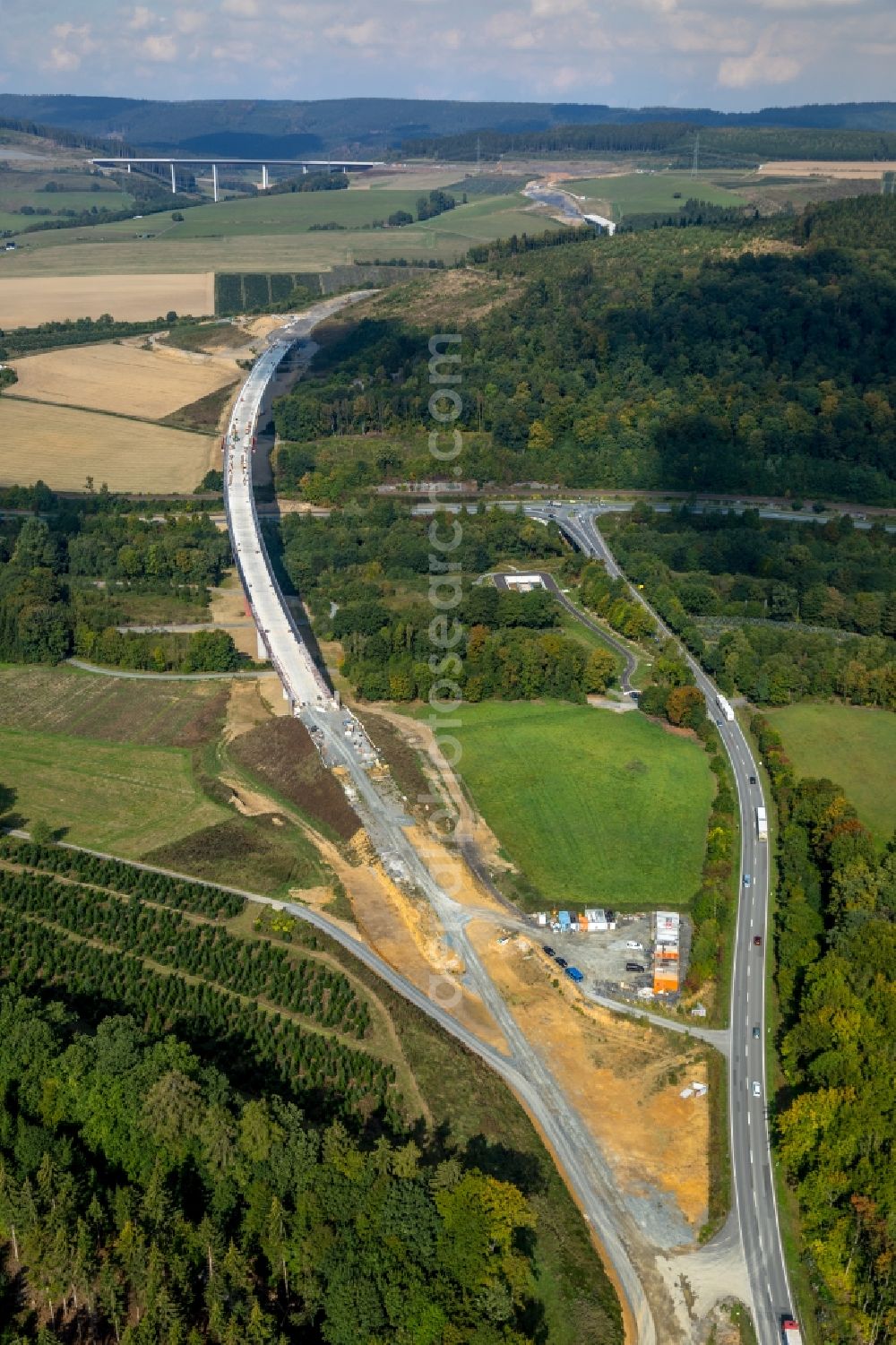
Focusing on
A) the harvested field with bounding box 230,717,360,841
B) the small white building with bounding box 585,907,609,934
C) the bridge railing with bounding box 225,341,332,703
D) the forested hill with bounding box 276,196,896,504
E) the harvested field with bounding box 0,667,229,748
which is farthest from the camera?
the forested hill with bounding box 276,196,896,504

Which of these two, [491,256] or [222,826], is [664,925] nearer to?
[222,826]

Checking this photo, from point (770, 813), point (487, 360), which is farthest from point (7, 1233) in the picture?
point (487, 360)

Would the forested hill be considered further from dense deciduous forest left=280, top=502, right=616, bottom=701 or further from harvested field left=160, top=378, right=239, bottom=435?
dense deciduous forest left=280, top=502, right=616, bottom=701

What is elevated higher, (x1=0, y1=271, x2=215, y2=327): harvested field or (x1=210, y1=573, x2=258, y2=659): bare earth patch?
(x1=0, y1=271, x2=215, y2=327): harvested field

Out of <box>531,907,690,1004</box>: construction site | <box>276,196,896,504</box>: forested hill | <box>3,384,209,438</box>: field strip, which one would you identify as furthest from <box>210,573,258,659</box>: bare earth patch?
<box>3,384,209,438</box>: field strip

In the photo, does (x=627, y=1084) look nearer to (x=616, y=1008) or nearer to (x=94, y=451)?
(x=616, y=1008)

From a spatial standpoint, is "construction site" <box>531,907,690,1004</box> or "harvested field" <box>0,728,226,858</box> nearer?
"construction site" <box>531,907,690,1004</box>
